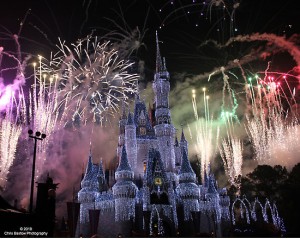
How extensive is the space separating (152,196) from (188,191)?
533cm

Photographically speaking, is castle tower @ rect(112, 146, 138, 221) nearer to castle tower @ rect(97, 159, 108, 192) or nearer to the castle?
the castle

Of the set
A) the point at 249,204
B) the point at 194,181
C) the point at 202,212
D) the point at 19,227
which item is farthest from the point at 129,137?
the point at 19,227

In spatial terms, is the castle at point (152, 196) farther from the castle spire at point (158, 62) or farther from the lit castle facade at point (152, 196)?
the castle spire at point (158, 62)

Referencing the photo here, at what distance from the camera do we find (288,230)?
4975 centimetres

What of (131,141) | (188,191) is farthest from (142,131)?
(188,191)

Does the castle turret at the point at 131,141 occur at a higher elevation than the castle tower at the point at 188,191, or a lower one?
higher

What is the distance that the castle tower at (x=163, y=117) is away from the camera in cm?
5497

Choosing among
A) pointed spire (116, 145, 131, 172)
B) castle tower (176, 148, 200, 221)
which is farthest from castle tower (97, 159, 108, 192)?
castle tower (176, 148, 200, 221)

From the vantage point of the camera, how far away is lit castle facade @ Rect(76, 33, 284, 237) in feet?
154

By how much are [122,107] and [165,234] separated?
2670 centimetres

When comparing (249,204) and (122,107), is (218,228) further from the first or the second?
(122,107)

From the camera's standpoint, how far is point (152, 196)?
49.2 metres

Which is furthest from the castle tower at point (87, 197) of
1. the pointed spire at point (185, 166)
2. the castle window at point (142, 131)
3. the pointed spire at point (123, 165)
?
the pointed spire at point (185, 166)

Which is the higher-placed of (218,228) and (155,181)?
(155,181)
